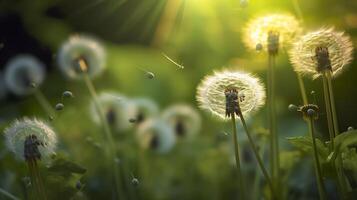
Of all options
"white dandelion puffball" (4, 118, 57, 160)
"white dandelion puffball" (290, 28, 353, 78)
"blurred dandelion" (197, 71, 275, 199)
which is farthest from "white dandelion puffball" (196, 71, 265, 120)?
"white dandelion puffball" (4, 118, 57, 160)

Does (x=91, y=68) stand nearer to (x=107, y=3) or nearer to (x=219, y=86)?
(x=219, y=86)

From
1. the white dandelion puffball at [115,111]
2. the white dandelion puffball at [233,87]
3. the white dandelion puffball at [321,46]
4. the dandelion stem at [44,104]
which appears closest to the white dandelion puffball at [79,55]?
the dandelion stem at [44,104]

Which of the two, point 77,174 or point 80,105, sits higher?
point 80,105

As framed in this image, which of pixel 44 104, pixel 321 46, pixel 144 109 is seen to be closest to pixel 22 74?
pixel 44 104

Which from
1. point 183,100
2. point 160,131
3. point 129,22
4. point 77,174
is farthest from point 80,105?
point 77,174

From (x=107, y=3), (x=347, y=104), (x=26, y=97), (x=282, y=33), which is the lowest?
(x=282, y=33)

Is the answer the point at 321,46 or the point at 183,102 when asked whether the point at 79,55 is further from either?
the point at 183,102

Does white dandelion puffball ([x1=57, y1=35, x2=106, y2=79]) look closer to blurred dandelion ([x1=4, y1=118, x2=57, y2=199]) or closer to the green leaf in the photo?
blurred dandelion ([x1=4, y1=118, x2=57, y2=199])
